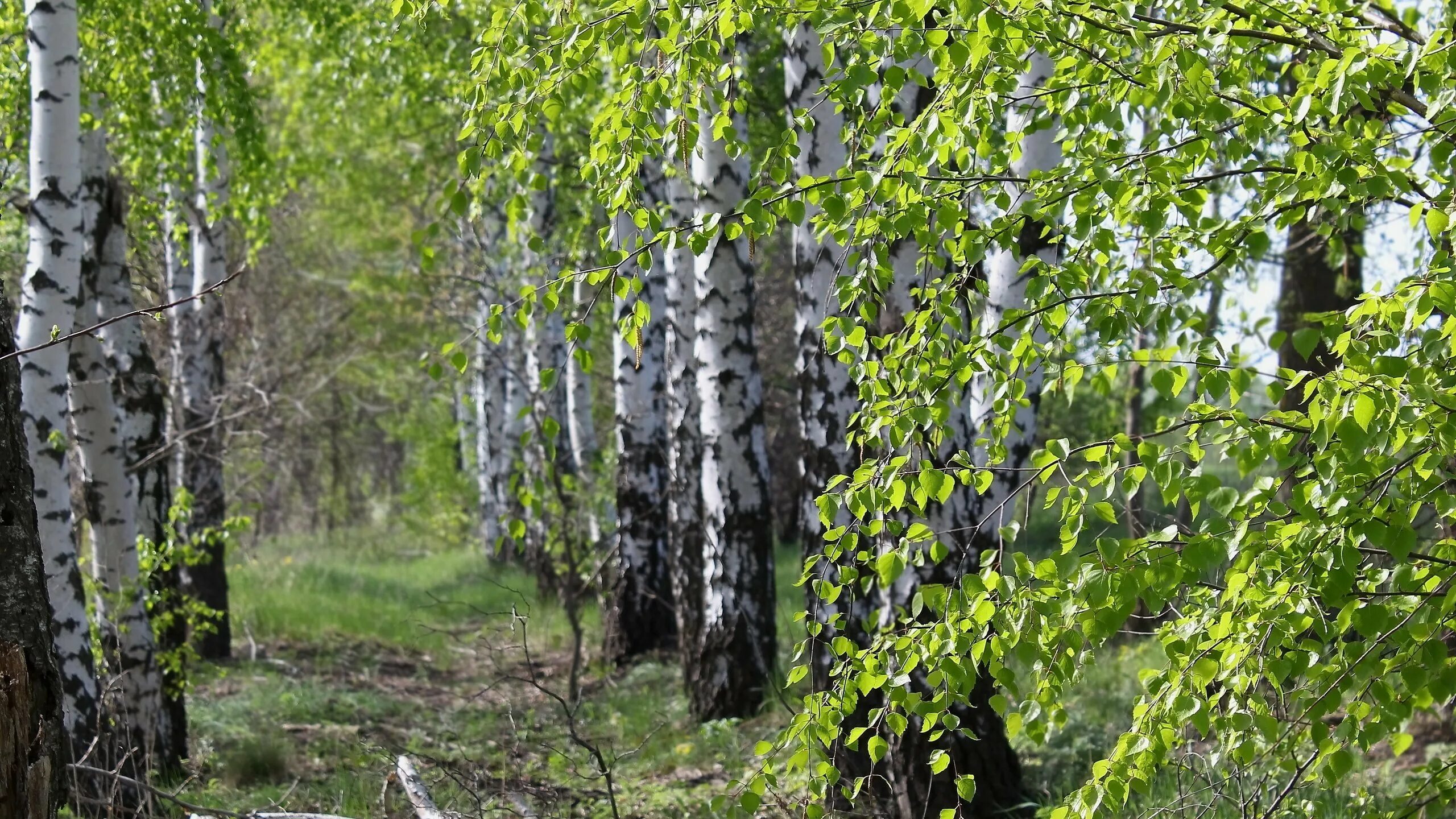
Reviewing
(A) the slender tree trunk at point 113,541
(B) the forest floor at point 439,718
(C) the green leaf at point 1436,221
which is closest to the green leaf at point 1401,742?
(C) the green leaf at point 1436,221

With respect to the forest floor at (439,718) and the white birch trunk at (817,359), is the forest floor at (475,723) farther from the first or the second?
the white birch trunk at (817,359)

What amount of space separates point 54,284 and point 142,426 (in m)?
2.56

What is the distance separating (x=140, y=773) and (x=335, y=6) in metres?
6.42

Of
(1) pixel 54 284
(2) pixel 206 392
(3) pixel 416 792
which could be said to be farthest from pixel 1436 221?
(2) pixel 206 392

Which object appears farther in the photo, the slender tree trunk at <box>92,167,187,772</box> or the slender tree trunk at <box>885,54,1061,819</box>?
the slender tree trunk at <box>92,167,187,772</box>

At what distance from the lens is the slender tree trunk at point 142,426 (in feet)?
21.0

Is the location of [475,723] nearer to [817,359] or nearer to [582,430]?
[817,359]

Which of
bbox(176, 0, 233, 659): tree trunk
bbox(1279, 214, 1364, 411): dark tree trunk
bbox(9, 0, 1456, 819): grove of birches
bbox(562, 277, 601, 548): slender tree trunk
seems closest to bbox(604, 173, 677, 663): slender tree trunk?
bbox(9, 0, 1456, 819): grove of birches

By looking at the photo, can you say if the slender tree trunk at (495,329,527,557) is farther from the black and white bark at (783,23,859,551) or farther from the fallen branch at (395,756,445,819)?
the fallen branch at (395,756,445,819)

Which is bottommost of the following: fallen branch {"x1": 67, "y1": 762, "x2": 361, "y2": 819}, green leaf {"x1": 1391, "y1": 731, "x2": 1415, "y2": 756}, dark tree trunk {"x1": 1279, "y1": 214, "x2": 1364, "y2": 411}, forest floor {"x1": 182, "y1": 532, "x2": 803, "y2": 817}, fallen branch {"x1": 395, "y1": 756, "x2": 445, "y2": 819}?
forest floor {"x1": 182, "y1": 532, "x2": 803, "y2": 817}

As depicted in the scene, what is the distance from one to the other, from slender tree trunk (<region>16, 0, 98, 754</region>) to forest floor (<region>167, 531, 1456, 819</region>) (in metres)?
1.24

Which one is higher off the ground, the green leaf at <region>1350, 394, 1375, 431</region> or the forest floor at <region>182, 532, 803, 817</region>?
the green leaf at <region>1350, 394, 1375, 431</region>

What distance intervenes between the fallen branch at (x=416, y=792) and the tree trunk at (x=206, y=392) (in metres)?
5.83

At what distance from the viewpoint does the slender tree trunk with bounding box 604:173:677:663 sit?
1021 cm
